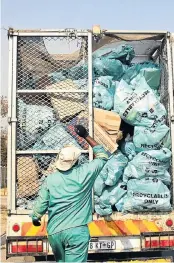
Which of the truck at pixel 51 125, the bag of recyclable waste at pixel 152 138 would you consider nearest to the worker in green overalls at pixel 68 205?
the truck at pixel 51 125

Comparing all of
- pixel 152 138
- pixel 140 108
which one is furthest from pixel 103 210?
pixel 140 108

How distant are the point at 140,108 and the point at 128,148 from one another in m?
0.41

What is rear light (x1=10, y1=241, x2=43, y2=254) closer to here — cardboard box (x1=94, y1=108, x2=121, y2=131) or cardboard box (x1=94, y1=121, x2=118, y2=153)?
cardboard box (x1=94, y1=121, x2=118, y2=153)

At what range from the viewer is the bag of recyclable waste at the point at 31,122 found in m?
4.29

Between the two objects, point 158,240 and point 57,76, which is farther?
point 57,76

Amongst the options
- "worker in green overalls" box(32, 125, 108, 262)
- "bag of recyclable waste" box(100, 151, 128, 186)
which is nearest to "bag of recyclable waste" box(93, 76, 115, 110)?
"bag of recyclable waste" box(100, 151, 128, 186)

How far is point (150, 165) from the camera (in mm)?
4215

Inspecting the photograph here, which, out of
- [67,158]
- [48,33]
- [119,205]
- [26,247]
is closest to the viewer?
[67,158]

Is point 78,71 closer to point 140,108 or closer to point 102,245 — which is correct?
point 140,108

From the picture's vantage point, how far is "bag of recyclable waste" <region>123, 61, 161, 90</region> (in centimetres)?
466

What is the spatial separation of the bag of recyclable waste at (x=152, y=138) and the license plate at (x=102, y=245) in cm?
91

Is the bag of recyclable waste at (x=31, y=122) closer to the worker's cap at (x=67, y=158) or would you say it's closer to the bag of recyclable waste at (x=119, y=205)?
the bag of recyclable waste at (x=119, y=205)

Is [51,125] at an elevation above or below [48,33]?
below

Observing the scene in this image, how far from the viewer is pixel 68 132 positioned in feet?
14.3
